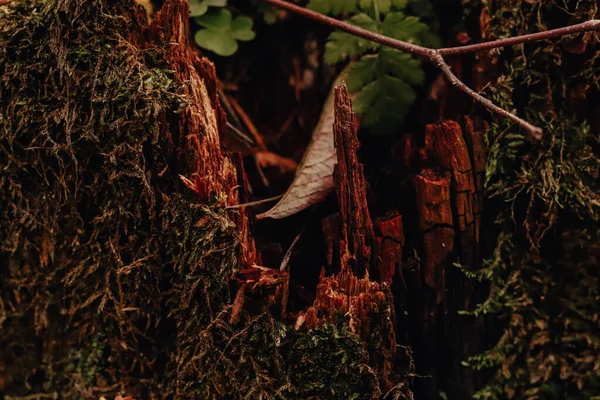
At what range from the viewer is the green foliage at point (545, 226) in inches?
70.0

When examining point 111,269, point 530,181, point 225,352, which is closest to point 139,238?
point 111,269

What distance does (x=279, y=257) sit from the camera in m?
1.75

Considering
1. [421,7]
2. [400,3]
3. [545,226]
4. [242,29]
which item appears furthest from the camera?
[242,29]

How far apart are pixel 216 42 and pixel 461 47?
41.8 inches

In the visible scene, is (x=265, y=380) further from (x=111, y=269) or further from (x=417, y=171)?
(x=417, y=171)

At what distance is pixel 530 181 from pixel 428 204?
15.2 inches

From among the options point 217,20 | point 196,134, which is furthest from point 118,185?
point 217,20

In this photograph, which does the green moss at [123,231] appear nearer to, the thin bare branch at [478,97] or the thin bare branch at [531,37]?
the thin bare branch at [478,97]

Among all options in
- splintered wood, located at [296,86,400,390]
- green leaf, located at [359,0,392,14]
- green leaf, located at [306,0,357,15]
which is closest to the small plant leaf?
green leaf, located at [306,0,357,15]

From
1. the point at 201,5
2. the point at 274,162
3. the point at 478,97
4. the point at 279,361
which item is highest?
the point at 201,5

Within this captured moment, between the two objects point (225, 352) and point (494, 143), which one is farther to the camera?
point (494, 143)

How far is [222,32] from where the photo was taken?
7.32 feet

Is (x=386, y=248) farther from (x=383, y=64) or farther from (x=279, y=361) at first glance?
(x=383, y=64)

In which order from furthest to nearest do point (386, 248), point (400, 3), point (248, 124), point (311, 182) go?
point (248, 124), point (400, 3), point (311, 182), point (386, 248)
